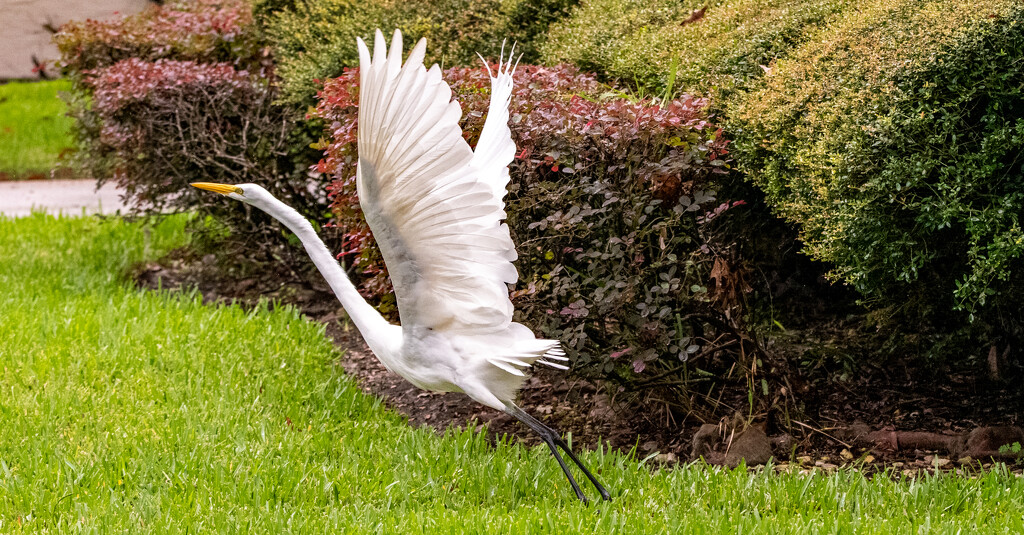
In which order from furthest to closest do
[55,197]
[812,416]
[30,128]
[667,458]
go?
[30,128]
[55,197]
[812,416]
[667,458]

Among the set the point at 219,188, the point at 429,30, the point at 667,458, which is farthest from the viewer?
the point at 429,30

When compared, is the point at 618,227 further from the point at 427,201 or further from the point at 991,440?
the point at 991,440

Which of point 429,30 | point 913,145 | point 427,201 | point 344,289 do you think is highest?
point 429,30

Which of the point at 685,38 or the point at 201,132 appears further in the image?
the point at 201,132

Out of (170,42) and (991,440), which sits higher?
(170,42)

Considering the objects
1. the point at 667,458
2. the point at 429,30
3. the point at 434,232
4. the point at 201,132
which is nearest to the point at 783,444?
the point at 667,458

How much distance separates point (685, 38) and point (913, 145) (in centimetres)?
176

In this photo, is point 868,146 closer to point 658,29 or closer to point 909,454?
point 909,454

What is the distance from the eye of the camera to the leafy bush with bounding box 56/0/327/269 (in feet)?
19.6

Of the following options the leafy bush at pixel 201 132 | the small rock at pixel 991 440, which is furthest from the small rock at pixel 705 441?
the leafy bush at pixel 201 132

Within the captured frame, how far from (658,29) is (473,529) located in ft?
10.5

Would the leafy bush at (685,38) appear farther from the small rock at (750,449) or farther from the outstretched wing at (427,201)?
the outstretched wing at (427,201)

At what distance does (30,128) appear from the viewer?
12.6m

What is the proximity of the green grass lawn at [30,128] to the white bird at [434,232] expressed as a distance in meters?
8.93
